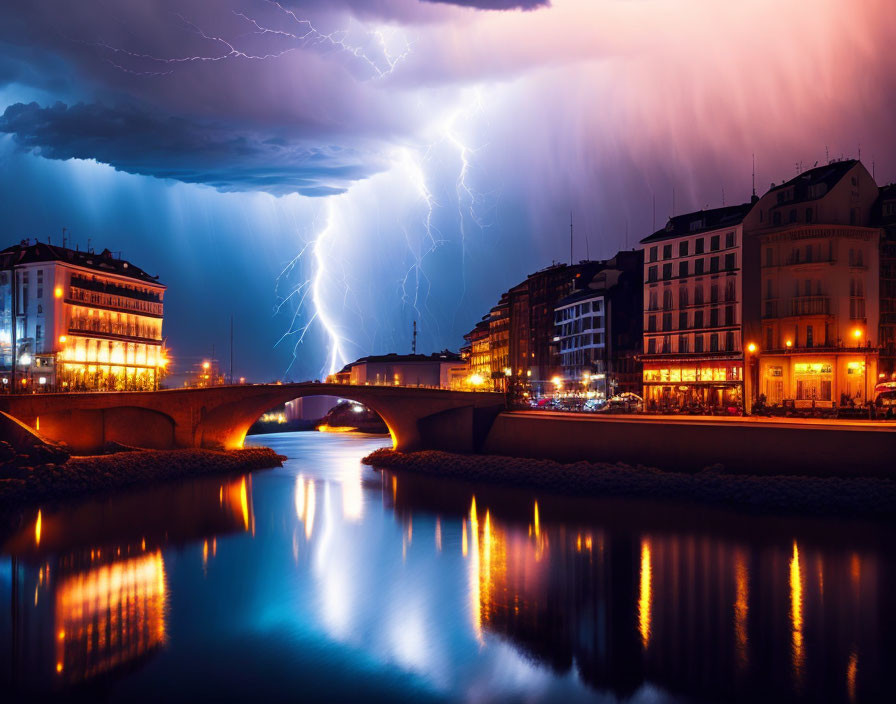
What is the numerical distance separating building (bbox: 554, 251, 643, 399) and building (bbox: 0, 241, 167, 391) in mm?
48466

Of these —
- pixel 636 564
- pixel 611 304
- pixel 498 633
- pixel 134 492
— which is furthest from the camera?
pixel 611 304

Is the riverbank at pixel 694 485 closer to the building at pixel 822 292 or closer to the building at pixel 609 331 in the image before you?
the building at pixel 822 292

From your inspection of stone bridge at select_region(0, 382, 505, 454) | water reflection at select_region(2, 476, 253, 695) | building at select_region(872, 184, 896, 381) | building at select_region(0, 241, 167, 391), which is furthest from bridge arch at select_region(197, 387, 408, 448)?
building at select_region(872, 184, 896, 381)

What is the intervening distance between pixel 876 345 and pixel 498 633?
48979mm

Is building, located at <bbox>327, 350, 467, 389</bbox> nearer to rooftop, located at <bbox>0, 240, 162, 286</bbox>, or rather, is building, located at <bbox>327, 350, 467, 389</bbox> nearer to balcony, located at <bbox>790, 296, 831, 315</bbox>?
rooftop, located at <bbox>0, 240, 162, 286</bbox>

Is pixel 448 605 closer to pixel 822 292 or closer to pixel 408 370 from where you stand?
pixel 822 292

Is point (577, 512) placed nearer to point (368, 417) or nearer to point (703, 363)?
point (703, 363)

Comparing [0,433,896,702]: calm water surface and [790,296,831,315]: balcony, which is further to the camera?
[790,296,831,315]: balcony

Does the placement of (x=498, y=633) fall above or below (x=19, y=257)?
below

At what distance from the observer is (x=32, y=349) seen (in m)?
79.7

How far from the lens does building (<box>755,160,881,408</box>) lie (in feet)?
202

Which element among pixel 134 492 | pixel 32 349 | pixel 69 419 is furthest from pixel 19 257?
pixel 134 492

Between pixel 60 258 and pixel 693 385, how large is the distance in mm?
64717

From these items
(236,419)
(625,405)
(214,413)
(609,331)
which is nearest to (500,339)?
(609,331)
